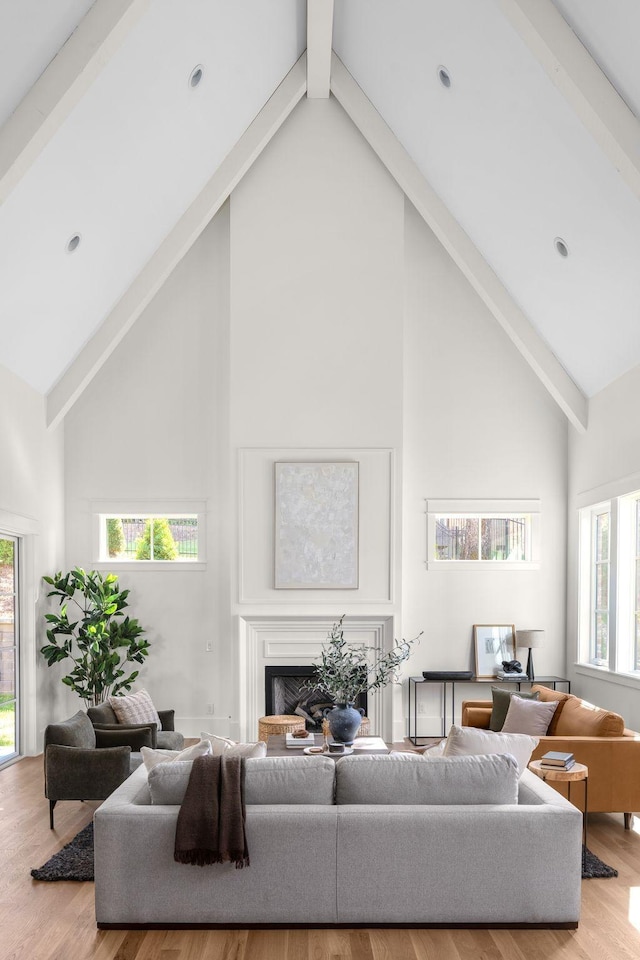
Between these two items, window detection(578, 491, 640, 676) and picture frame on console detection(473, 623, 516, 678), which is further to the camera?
picture frame on console detection(473, 623, 516, 678)

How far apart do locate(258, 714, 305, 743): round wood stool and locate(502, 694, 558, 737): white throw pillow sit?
170 cm

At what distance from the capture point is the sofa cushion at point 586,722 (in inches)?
227

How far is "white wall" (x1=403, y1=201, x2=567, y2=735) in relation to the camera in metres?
8.89

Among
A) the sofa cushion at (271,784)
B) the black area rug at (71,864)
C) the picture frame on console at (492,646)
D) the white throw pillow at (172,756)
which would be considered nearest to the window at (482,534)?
the picture frame on console at (492,646)

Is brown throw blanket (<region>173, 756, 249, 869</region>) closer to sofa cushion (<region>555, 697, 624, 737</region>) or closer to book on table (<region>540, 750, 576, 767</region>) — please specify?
book on table (<region>540, 750, 576, 767</region>)

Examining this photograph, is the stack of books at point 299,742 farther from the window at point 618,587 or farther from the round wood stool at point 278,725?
the window at point 618,587

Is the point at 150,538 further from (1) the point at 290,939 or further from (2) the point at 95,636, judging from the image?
(1) the point at 290,939

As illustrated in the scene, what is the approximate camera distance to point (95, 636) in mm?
8180

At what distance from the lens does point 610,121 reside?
515cm

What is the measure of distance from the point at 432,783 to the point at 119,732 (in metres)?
2.84

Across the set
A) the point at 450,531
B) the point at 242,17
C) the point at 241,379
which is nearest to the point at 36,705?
the point at 241,379

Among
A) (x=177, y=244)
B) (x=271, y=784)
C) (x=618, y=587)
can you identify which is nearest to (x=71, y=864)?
(x=271, y=784)

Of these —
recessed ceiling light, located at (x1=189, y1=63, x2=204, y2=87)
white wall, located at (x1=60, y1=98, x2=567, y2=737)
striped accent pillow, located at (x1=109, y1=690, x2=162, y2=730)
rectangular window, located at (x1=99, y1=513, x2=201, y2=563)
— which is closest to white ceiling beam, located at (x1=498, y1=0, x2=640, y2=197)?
recessed ceiling light, located at (x1=189, y1=63, x2=204, y2=87)

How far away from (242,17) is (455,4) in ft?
5.34
